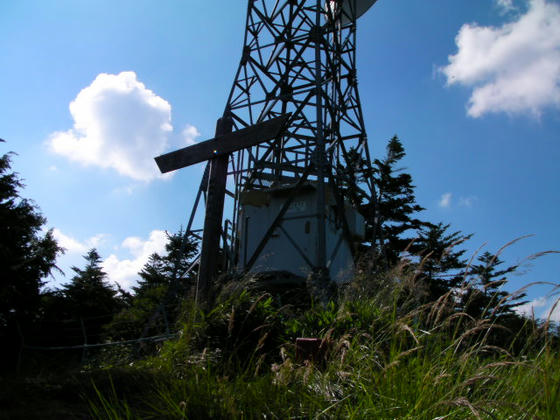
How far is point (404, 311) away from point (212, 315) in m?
1.61

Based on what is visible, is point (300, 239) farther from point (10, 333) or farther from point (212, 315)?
point (10, 333)

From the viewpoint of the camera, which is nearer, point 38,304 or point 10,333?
point 10,333

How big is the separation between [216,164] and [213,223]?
0.63m

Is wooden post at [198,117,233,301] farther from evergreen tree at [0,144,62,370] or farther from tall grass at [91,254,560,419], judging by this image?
evergreen tree at [0,144,62,370]

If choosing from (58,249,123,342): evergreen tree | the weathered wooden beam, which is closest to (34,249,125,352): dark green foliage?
(58,249,123,342): evergreen tree

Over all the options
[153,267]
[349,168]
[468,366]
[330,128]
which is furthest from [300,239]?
[153,267]

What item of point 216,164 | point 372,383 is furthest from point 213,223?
point 372,383

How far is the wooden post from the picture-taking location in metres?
4.11

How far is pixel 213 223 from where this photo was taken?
4215 millimetres

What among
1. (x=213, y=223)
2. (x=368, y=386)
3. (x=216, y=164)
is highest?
(x=216, y=164)

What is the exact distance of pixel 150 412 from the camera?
6.89 ft

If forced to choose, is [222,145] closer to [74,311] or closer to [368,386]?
[368,386]

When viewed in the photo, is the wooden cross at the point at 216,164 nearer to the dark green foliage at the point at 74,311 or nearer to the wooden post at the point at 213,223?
the wooden post at the point at 213,223

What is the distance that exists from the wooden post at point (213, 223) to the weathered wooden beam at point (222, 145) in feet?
0.29
